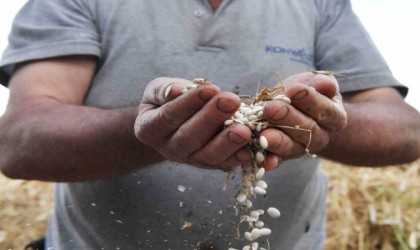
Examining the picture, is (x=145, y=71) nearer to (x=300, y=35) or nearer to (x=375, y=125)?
(x=300, y=35)

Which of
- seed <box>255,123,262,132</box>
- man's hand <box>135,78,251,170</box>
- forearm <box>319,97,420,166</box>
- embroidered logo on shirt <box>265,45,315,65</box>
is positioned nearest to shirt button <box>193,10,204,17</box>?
embroidered logo on shirt <box>265,45,315,65</box>

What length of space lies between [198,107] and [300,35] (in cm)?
77

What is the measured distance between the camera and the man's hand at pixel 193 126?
953 mm

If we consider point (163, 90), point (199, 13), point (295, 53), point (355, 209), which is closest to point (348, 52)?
point (295, 53)

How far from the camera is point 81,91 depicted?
157 cm

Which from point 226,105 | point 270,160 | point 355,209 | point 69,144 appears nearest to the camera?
point 226,105

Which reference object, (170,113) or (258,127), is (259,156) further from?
(170,113)

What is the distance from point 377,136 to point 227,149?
640mm

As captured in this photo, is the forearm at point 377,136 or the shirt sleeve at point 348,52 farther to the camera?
the shirt sleeve at point 348,52

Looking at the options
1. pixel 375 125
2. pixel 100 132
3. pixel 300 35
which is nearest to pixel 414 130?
pixel 375 125

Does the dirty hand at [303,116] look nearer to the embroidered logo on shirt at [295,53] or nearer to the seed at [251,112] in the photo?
the seed at [251,112]

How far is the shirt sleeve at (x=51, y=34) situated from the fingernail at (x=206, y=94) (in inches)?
27.0

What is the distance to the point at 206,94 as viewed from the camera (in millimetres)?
946

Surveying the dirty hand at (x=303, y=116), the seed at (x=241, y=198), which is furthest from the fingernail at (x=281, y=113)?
the seed at (x=241, y=198)
